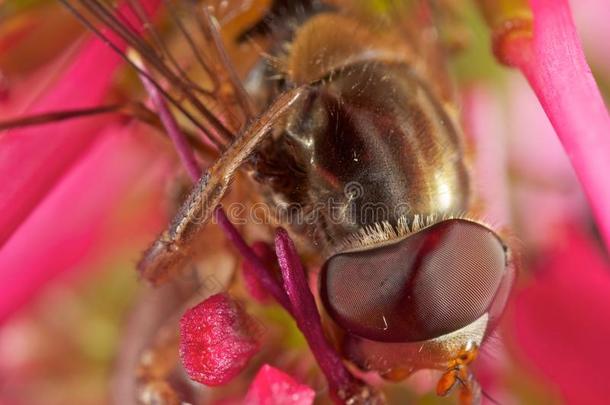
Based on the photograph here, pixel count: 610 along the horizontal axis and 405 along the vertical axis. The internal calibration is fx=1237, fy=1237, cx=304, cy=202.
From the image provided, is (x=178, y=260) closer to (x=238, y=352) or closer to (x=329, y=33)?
(x=238, y=352)

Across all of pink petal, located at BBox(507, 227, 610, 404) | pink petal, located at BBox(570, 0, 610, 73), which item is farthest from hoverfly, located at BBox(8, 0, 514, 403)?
pink petal, located at BBox(570, 0, 610, 73)

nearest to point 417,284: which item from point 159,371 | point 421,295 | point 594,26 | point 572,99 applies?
point 421,295

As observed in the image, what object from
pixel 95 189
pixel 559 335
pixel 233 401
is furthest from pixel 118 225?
pixel 559 335

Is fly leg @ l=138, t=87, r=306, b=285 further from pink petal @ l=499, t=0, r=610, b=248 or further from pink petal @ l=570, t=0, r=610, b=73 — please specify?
pink petal @ l=570, t=0, r=610, b=73

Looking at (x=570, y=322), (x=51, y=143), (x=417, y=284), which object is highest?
(x=51, y=143)

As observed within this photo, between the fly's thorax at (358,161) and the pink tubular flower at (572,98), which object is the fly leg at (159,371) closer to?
the fly's thorax at (358,161)

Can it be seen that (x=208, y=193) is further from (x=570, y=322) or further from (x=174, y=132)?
(x=570, y=322)

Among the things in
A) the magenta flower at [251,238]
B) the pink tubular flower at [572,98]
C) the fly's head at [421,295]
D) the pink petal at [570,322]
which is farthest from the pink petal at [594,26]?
the fly's head at [421,295]

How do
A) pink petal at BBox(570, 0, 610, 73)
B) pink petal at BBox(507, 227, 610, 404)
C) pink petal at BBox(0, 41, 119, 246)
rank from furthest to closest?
pink petal at BBox(570, 0, 610, 73) < pink petal at BBox(507, 227, 610, 404) < pink petal at BBox(0, 41, 119, 246)
